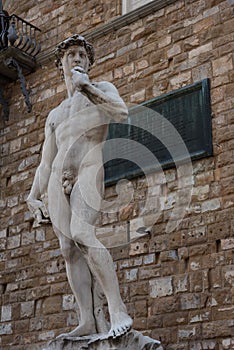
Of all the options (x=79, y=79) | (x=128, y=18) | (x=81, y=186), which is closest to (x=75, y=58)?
(x=79, y=79)

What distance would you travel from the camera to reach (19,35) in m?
9.48

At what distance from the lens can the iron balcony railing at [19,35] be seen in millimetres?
Result: 9117

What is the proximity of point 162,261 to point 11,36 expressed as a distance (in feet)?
12.6

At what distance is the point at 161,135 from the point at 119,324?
332 cm

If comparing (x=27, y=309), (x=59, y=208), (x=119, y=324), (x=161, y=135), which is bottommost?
(x=119, y=324)

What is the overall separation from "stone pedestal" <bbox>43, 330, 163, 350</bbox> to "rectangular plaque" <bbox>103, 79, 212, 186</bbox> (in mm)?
2743

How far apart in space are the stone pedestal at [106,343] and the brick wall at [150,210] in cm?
182

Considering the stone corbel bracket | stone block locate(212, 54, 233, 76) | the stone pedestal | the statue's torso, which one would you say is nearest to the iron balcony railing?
the stone corbel bracket

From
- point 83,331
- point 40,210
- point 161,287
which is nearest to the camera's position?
point 83,331

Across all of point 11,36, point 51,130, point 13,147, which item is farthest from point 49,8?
point 51,130

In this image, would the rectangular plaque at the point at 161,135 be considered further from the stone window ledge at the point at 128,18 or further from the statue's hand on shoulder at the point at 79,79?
the statue's hand on shoulder at the point at 79,79

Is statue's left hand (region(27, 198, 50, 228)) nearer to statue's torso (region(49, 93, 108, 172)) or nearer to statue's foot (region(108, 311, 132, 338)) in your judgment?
statue's torso (region(49, 93, 108, 172))

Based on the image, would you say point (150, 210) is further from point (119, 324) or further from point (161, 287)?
point (119, 324)

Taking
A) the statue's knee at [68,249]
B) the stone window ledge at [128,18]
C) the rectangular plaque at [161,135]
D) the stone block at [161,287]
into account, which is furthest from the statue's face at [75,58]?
the stone window ledge at [128,18]
